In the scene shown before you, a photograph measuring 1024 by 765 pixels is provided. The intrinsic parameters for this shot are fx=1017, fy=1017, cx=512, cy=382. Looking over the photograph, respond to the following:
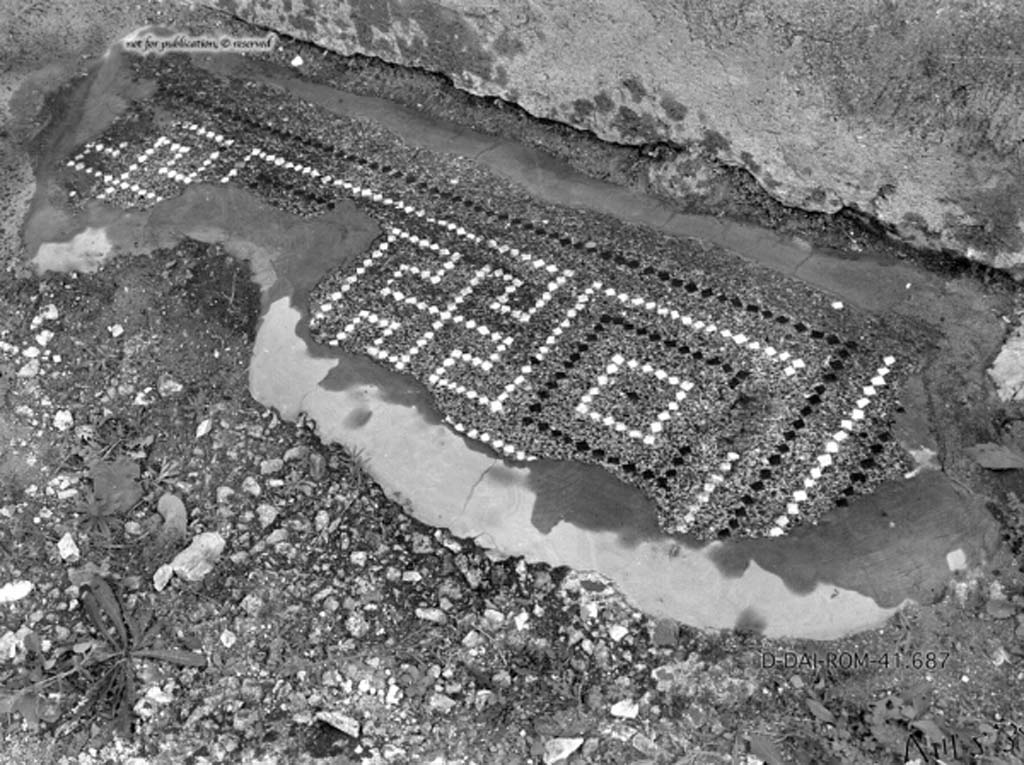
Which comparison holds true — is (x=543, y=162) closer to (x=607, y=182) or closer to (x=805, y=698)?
(x=607, y=182)

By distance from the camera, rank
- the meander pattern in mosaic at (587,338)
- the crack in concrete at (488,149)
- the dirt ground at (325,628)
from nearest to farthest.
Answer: the dirt ground at (325,628) < the meander pattern in mosaic at (587,338) < the crack in concrete at (488,149)

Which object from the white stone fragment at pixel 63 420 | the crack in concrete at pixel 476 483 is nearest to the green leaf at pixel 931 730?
the crack in concrete at pixel 476 483

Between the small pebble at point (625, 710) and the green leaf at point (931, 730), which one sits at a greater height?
the green leaf at point (931, 730)

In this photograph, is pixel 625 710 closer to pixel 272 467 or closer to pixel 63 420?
pixel 272 467

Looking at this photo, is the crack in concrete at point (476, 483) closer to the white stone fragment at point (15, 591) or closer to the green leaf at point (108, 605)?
the green leaf at point (108, 605)

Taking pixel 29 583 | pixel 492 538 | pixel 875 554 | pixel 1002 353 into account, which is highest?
pixel 1002 353

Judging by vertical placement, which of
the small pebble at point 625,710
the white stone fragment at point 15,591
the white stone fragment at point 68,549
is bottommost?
the white stone fragment at point 15,591

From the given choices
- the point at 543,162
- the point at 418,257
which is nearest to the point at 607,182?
the point at 543,162

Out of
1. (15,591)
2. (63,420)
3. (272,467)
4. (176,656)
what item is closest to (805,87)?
(272,467)
